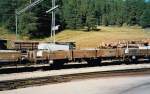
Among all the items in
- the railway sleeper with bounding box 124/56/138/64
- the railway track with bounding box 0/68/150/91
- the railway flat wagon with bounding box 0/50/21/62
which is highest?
the railway flat wagon with bounding box 0/50/21/62

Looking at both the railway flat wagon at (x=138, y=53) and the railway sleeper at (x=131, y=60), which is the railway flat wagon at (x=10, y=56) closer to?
the railway flat wagon at (x=138, y=53)

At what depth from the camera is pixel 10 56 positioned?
100 ft

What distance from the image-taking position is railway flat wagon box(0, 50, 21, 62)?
99.7 feet

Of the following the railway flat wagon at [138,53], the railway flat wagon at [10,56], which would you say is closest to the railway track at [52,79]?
the railway flat wagon at [10,56]

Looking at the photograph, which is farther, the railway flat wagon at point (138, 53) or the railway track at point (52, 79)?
the railway flat wagon at point (138, 53)

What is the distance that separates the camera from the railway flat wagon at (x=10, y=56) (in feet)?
99.7

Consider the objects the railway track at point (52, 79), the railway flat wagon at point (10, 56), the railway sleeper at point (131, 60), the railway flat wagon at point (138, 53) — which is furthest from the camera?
the railway sleeper at point (131, 60)

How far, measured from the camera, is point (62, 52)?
33656 mm

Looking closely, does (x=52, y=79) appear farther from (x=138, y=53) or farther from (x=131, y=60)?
(x=138, y=53)

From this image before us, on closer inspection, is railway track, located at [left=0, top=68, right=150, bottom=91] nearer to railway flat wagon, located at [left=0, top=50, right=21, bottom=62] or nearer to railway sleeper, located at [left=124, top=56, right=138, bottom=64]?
railway flat wagon, located at [left=0, top=50, right=21, bottom=62]

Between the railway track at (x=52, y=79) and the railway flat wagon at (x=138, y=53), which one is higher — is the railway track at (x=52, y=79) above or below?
below

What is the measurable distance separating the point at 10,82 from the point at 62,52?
1050 centimetres

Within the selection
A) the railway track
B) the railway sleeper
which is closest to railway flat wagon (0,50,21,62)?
the railway track

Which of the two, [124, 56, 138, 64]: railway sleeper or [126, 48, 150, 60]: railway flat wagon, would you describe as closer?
[126, 48, 150, 60]: railway flat wagon
